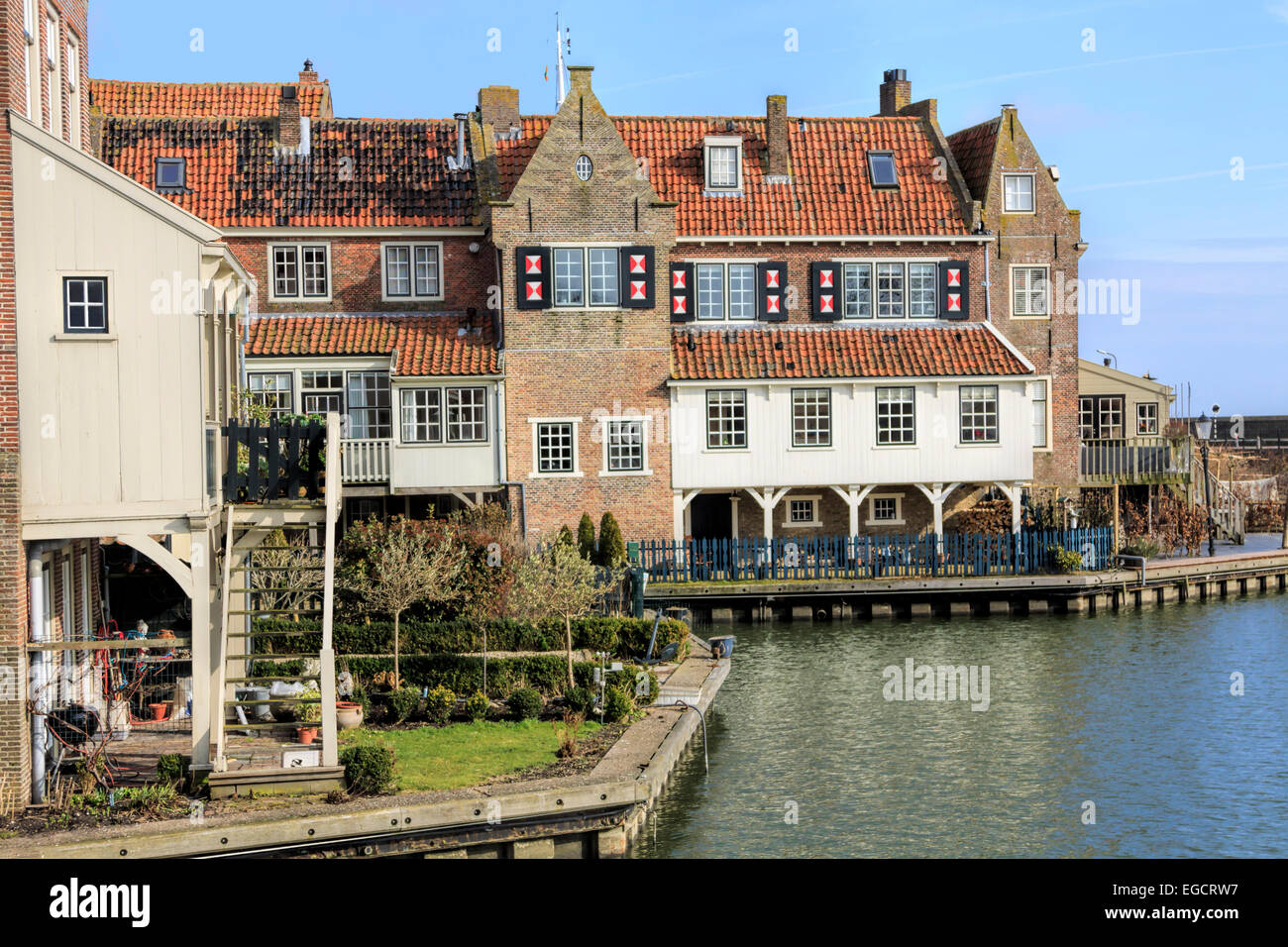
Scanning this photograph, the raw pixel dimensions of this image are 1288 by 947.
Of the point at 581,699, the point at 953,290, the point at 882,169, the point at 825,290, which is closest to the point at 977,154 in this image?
the point at 882,169

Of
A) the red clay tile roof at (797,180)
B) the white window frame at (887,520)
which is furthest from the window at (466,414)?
the white window frame at (887,520)

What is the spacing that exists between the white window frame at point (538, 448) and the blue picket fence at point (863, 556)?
9.10ft

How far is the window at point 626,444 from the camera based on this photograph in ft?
121

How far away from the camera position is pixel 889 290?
128ft

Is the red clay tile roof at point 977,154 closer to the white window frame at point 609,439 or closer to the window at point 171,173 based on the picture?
the white window frame at point 609,439

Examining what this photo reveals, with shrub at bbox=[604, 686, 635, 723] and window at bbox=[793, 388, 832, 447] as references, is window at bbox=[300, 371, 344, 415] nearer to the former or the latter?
window at bbox=[793, 388, 832, 447]

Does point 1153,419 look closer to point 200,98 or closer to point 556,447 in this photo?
point 556,447

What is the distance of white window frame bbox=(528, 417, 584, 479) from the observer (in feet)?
120

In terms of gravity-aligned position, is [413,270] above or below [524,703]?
above

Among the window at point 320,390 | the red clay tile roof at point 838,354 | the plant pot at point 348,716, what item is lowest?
the plant pot at point 348,716

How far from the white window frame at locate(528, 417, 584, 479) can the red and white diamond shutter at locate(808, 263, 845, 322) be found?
731 centimetres

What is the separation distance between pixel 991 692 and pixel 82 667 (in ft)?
51.4

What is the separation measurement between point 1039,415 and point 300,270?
20842mm

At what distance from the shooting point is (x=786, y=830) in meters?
18.0
